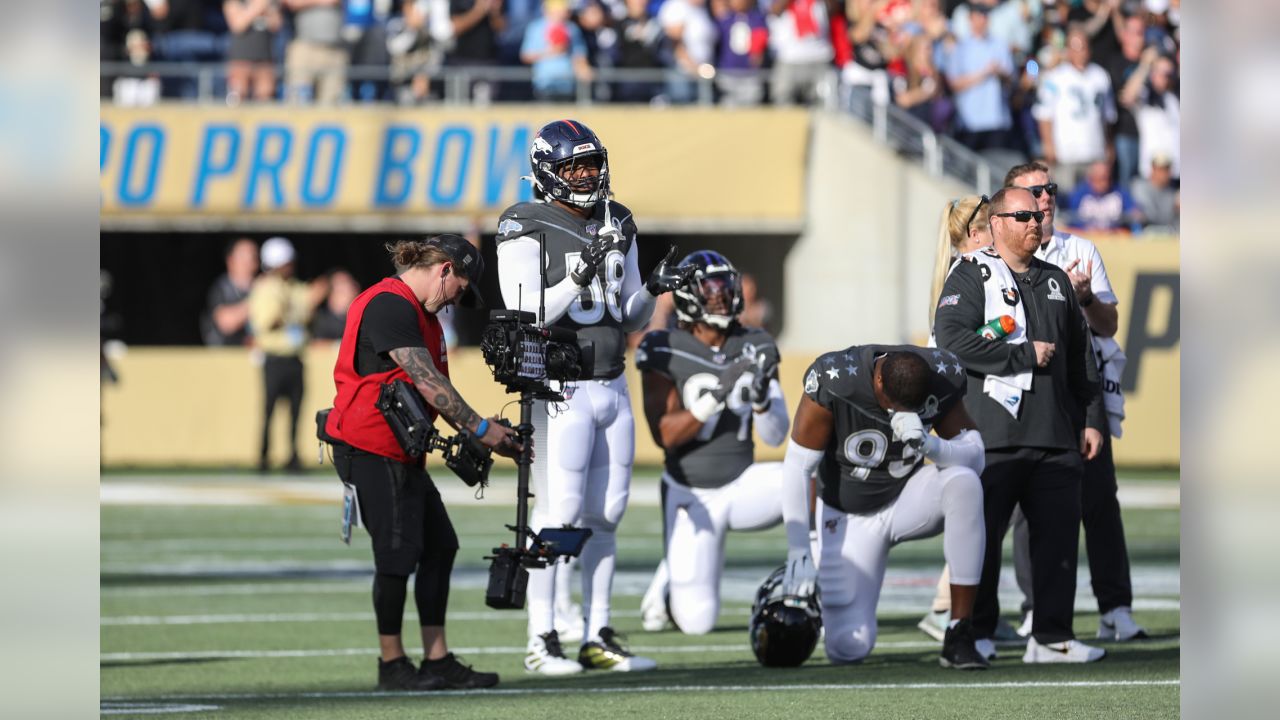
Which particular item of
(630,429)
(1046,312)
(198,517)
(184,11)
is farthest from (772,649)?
(184,11)

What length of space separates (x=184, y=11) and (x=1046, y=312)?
16.2 m

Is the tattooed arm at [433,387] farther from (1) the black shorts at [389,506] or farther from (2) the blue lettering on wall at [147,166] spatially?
(2) the blue lettering on wall at [147,166]

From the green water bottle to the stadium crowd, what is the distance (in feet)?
44.4

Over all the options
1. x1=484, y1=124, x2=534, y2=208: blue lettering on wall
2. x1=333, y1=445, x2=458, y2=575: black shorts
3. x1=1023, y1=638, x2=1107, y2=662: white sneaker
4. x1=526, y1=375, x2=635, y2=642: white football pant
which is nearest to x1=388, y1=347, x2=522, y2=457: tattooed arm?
x1=333, y1=445, x2=458, y2=575: black shorts

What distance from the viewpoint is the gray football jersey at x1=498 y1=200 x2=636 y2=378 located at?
7.94m

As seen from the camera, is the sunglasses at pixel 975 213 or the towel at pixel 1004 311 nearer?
the towel at pixel 1004 311

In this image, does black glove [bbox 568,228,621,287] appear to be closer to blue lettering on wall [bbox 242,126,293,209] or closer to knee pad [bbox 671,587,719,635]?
knee pad [bbox 671,587,719,635]

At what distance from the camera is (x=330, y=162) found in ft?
74.2

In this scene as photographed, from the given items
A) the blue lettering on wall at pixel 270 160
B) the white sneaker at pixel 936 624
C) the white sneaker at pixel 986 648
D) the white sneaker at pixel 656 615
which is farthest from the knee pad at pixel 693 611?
the blue lettering on wall at pixel 270 160

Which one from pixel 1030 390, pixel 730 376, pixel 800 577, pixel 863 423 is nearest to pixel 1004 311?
pixel 1030 390

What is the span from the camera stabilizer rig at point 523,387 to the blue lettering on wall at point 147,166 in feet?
53.6

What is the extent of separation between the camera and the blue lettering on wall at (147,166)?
22531 mm

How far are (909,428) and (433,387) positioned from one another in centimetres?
188

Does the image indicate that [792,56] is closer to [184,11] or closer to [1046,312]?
[184,11]
